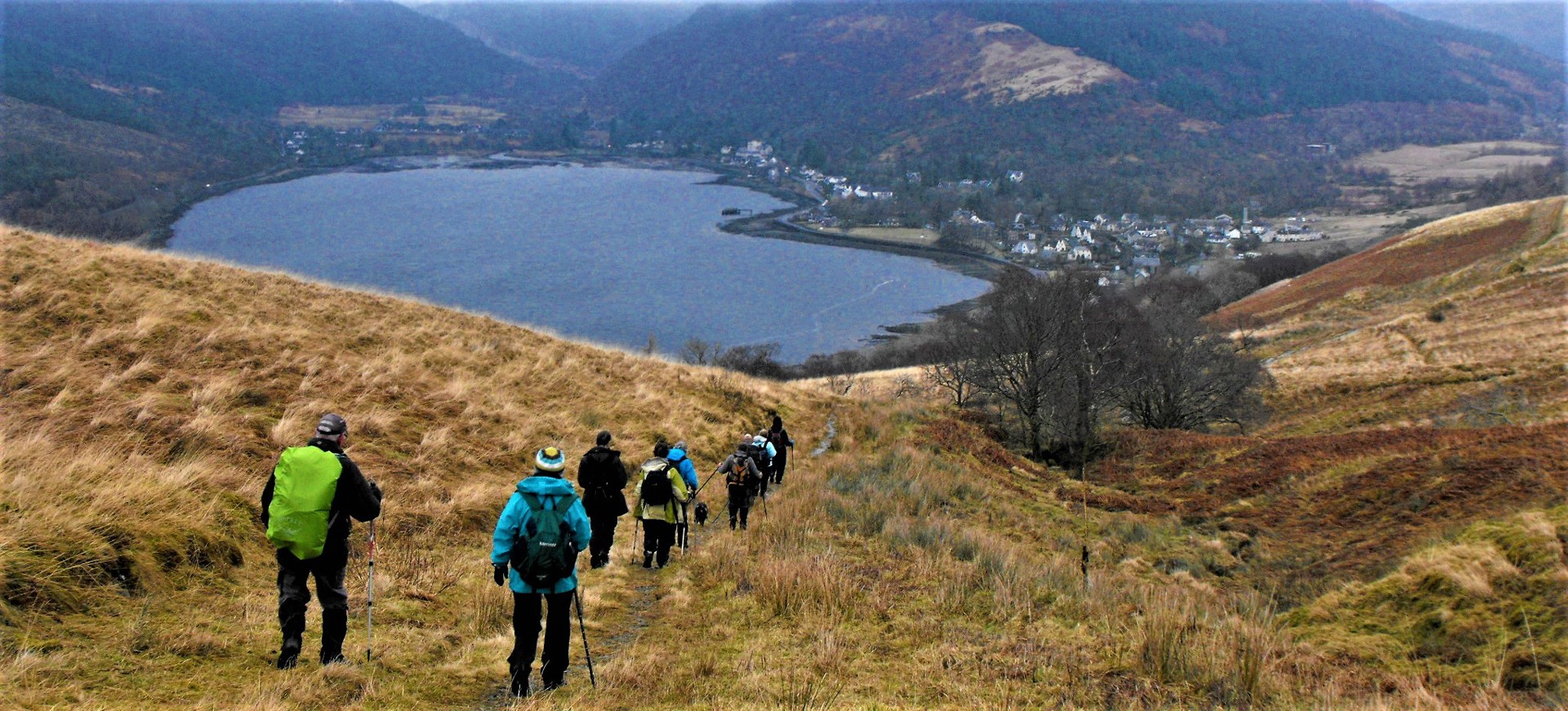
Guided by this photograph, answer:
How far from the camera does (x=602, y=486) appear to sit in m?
8.90

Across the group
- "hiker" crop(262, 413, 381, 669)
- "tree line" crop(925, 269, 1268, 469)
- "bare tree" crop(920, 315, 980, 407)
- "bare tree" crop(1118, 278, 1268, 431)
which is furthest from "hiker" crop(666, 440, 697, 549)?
"bare tree" crop(1118, 278, 1268, 431)

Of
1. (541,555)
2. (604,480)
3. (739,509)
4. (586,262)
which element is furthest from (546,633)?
(586,262)

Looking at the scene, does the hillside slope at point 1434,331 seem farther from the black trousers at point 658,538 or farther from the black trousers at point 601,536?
the black trousers at point 601,536

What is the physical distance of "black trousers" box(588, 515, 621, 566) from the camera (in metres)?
9.10

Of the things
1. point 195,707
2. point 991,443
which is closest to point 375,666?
point 195,707

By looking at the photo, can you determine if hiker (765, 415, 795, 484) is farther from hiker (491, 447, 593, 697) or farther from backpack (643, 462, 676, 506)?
hiker (491, 447, 593, 697)

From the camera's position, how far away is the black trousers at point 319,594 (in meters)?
5.71

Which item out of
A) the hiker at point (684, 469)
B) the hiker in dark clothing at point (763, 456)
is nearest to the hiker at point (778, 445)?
the hiker in dark clothing at point (763, 456)

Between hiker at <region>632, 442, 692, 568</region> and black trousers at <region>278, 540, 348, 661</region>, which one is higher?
black trousers at <region>278, 540, 348, 661</region>

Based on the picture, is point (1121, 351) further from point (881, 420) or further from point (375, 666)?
point (375, 666)

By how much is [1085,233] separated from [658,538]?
468 feet

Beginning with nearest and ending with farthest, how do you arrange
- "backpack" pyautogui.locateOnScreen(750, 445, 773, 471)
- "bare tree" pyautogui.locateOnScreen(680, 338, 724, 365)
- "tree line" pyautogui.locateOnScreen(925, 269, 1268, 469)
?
1. "backpack" pyautogui.locateOnScreen(750, 445, 773, 471)
2. "tree line" pyautogui.locateOnScreen(925, 269, 1268, 469)
3. "bare tree" pyautogui.locateOnScreen(680, 338, 724, 365)

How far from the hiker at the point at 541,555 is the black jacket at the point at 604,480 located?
2.74 metres

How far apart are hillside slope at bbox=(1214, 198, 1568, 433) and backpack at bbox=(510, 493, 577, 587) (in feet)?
62.1
